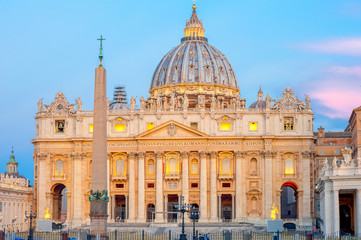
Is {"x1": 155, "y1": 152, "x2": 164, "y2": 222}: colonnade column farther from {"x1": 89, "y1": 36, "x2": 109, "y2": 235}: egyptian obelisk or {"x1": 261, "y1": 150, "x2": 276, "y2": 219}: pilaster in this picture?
{"x1": 89, "y1": 36, "x2": 109, "y2": 235}: egyptian obelisk

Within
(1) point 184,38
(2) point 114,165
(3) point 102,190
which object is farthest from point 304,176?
(3) point 102,190

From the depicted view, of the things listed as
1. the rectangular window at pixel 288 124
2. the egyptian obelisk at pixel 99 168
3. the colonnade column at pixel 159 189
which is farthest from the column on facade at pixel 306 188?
the egyptian obelisk at pixel 99 168

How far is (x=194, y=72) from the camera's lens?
132m

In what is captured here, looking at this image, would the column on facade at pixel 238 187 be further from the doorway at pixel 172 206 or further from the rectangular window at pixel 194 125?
the doorway at pixel 172 206

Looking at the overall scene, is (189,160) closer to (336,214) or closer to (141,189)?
(141,189)

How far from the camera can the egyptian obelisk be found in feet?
150

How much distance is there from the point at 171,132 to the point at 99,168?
57003 millimetres

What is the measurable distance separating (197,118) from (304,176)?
16085mm

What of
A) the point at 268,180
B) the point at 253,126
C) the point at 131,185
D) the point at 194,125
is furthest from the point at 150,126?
the point at 268,180

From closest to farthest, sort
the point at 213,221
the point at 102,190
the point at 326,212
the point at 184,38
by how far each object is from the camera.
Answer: the point at 102,190 → the point at 326,212 → the point at 213,221 → the point at 184,38

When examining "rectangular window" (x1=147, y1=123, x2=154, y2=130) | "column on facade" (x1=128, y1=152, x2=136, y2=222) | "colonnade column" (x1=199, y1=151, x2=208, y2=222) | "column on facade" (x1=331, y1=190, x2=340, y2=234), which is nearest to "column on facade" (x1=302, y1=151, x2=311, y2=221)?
"colonnade column" (x1=199, y1=151, x2=208, y2=222)

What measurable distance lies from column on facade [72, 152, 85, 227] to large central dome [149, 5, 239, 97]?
1131 inches

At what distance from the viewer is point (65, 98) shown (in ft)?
354

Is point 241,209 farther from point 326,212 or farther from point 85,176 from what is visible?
point 326,212
